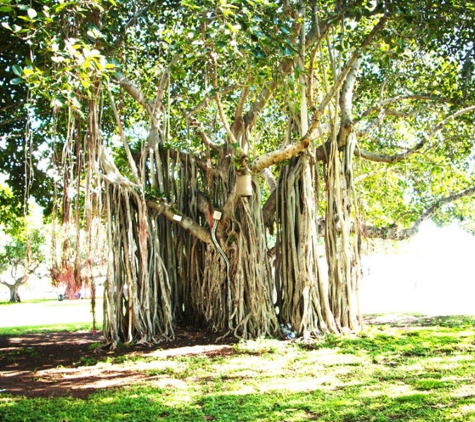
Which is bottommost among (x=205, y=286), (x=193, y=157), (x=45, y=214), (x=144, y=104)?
(x=205, y=286)

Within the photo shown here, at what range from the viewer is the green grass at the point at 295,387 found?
126 inches

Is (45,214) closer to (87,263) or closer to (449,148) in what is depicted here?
(87,263)

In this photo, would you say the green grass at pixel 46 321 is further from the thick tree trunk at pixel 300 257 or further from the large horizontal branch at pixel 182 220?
the thick tree trunk at pixel 300 257

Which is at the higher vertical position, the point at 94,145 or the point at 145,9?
the point at 145,9

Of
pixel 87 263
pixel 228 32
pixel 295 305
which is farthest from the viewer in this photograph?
pixel 295 305

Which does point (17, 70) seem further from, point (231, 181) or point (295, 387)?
point (231, 181)

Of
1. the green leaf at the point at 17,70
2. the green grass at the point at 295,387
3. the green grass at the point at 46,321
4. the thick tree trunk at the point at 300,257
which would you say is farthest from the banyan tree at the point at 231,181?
the green grass at the point at 46,321

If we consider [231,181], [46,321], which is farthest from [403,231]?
[46,321]

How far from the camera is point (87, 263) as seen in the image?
196 inches

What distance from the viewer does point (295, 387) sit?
3820 millimetres

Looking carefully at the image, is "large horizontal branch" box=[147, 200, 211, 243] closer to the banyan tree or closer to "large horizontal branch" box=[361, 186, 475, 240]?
the banyan tree

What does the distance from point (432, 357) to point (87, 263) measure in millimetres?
3378

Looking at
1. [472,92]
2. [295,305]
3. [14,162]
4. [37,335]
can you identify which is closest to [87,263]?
[295,305]

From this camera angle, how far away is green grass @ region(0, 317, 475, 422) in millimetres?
3205
